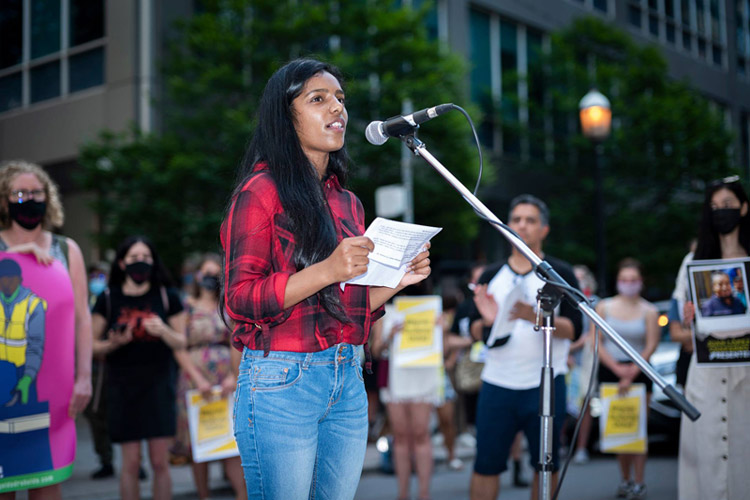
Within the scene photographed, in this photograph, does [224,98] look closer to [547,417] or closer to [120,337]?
[120,337]

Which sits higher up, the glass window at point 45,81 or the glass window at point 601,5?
the glass window at point 601,5

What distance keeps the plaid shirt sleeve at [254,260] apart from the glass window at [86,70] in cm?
1417

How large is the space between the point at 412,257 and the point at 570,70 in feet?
62.5

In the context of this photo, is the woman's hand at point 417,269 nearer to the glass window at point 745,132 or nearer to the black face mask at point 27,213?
the black face mask at point 27,213

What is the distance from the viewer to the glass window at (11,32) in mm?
16703

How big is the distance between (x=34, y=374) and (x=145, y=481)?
4509 mm

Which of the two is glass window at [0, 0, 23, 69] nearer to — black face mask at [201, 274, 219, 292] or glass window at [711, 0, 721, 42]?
black face mask at [201, 274, 219, 292]

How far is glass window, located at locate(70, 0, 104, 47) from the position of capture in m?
15.7

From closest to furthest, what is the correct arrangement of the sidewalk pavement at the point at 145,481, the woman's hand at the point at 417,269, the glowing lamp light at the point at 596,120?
the woman's hand at the point at 417,269 → the sidewalk pavement at the point at 145,481 → the glowing lamp light at the point at 596,120

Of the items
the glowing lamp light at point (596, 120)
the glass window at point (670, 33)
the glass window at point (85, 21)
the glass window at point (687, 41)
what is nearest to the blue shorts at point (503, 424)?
the glowing lamp light at point (596, 120)

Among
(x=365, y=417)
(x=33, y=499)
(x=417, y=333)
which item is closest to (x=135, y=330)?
(x=33, y=499)

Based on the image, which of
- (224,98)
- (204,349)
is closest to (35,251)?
(204,349)

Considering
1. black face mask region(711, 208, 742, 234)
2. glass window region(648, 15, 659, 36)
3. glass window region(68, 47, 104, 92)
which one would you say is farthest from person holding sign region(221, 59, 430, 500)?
glass window region(648, 15, 659, 36)

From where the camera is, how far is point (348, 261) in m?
2.47
